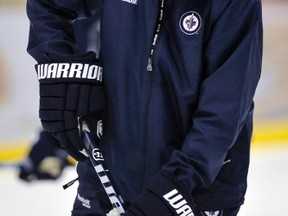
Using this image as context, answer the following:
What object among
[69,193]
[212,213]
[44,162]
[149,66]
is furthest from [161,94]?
[44,162]

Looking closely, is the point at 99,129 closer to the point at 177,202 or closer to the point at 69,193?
the point at 177,202

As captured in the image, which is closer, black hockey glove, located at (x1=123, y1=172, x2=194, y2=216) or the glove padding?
black hockey glove, located at (x1=123, y1=172, x2=194, y2=216)

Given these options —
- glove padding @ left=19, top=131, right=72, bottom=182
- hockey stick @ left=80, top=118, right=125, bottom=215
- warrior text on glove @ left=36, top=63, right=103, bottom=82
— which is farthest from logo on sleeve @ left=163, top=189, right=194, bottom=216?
glove padding @ left=19, top=131, right=72, bottom=182

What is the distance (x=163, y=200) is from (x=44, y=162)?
1708 mm

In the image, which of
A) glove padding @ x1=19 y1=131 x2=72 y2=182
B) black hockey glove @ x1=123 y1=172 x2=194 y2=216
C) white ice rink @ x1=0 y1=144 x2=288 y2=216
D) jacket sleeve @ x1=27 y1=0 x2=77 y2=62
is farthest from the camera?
glove padding @ x1=19 y1=131 x2=72 y2=182

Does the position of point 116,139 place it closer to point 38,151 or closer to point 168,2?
point 168,2

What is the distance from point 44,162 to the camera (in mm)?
2885

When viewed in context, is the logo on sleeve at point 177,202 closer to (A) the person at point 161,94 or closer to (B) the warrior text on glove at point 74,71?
(A) the person at point 161,94

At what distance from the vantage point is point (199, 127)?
1.29m

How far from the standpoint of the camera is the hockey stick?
139 centimetres

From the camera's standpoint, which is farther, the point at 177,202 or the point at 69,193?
the point at 69,193

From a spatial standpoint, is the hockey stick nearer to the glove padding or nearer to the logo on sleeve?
the logo on sleeve

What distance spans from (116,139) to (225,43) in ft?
0.90

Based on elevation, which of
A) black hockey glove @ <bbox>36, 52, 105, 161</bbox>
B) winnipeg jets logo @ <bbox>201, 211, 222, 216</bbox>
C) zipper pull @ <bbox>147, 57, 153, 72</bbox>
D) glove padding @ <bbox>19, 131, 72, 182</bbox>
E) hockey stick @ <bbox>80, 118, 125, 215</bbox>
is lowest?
glove padding @ <bbox>19, 131, 72, 182</bbox>
